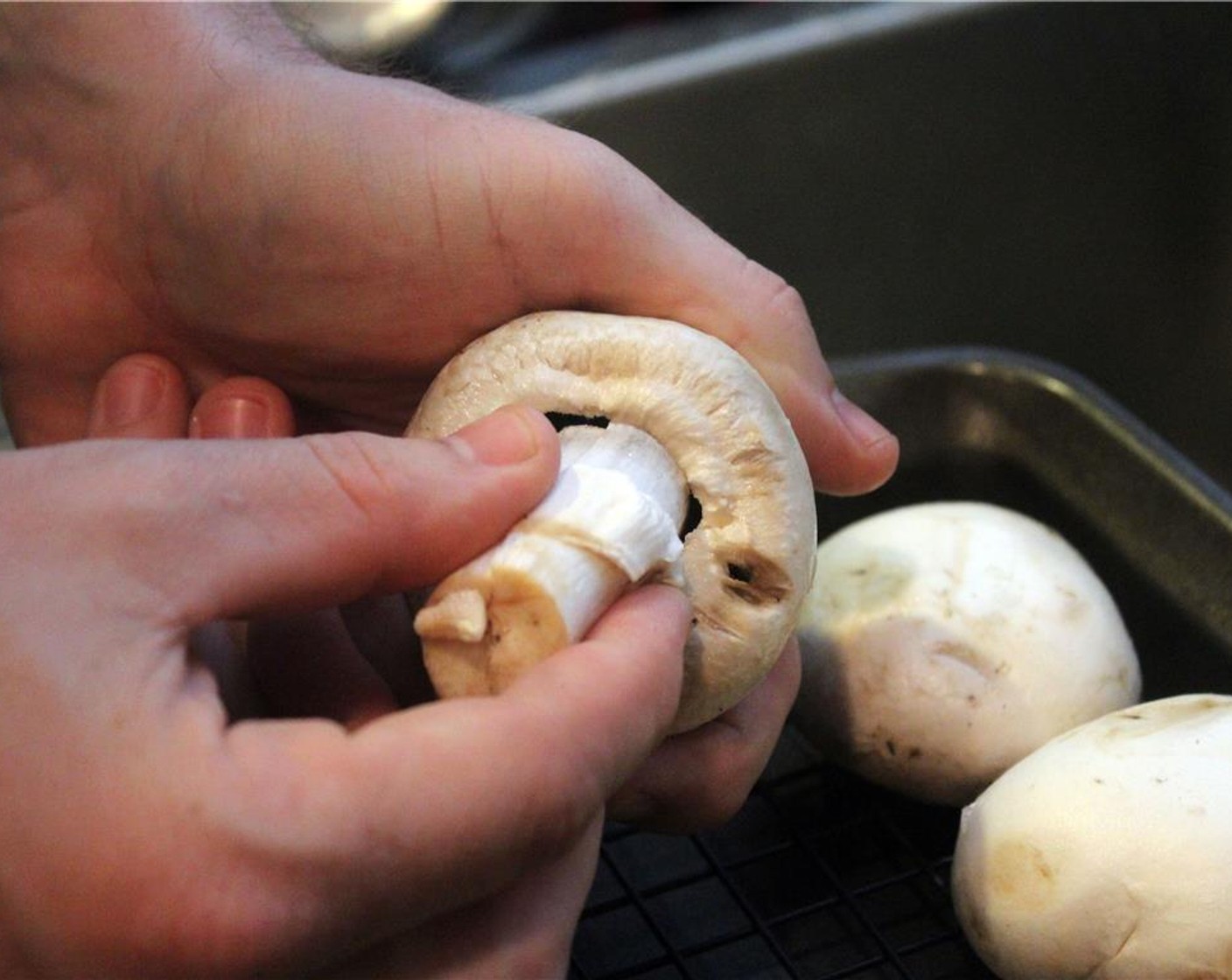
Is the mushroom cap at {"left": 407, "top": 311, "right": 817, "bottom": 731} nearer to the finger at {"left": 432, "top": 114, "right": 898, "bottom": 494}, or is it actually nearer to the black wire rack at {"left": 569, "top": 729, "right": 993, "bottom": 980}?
the finger at {"left": 432, "top": 114, "right": 898, "bottom": 494}

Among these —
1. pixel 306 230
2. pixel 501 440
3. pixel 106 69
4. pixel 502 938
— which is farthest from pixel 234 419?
pixel 502 938

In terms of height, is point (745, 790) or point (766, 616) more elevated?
point (766, 616)

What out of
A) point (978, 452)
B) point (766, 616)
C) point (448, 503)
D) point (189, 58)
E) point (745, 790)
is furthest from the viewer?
point (978, 452)

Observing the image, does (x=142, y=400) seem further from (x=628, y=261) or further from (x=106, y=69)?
(x=628, y=261)

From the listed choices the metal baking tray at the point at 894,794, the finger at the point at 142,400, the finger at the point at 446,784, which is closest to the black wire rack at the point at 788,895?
the metal baking tray at the point at 894,794

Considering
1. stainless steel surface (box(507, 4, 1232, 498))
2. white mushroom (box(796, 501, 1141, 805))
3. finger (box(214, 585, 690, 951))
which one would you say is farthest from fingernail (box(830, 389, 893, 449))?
stainless steel surface (box(507, 4, 1232, 498))

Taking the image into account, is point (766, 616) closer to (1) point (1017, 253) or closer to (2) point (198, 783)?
(2) point (198, 783)

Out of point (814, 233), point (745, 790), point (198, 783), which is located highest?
point (198, 783)

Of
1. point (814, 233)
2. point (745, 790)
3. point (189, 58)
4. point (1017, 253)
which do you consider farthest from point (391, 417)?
point (1017, 253)
